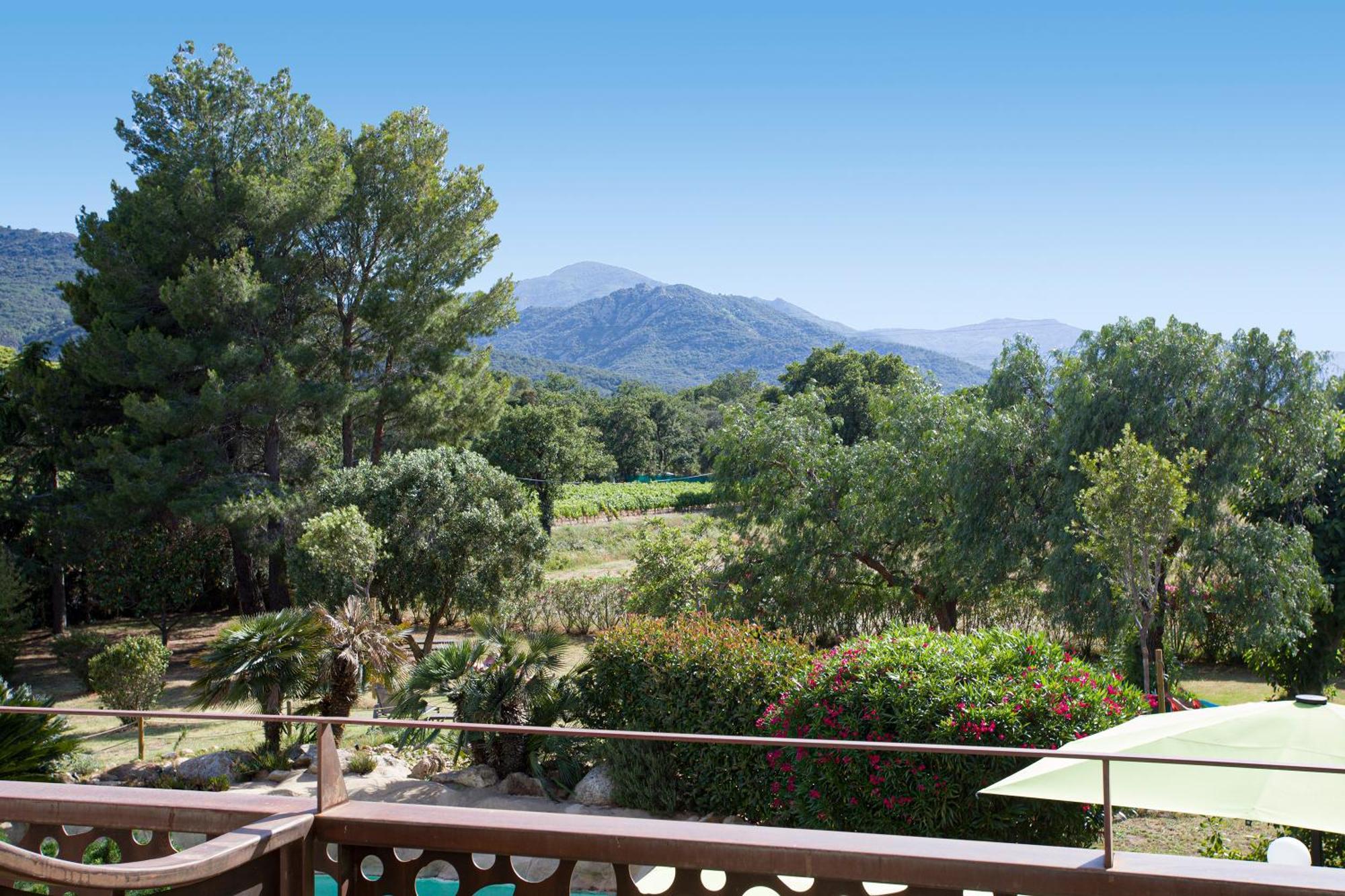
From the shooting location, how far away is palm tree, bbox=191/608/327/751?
9.61m

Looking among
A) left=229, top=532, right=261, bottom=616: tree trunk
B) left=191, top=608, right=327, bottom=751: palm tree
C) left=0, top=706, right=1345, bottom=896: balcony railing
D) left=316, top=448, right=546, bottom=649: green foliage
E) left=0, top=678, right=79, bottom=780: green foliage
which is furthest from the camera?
left=229, top=532, right=261, bottom=616: tree trunk

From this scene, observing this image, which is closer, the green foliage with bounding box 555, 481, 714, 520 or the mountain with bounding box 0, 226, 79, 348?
the green foliage with bounding box 555, 481, 714, 520

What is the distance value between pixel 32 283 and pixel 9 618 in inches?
5392

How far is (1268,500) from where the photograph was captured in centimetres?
1284

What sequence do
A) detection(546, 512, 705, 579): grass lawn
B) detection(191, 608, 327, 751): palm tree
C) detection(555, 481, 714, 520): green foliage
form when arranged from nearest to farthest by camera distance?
detection(191, 608, 327, 751): palm tree, detection(546, 512, 705, 579): grass lawn, detection(555, 481, 714, 520): green foliage

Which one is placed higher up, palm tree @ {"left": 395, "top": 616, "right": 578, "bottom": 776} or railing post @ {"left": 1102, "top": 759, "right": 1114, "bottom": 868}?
railing post @ {"left": 1102, "top": 759, "right": 1114, "bottom": 868}

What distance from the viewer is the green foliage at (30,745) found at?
22.9ft

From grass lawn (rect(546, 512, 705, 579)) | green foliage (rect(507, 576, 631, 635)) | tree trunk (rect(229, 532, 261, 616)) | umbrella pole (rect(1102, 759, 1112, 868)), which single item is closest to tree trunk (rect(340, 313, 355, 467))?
tree trunk (rect(229, 532, 261, 616))

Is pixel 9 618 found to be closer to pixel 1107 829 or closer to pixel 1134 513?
pixel 1134 513

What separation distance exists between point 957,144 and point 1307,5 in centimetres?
2411

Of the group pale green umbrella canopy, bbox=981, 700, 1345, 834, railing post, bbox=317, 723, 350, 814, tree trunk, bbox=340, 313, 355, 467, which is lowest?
pale green umbrella canopy, bbox=981, 700, 1345, 834

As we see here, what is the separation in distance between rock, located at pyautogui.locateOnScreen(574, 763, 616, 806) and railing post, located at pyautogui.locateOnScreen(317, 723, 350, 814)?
6.40 m

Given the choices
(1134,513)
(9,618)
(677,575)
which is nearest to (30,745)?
(677,575)

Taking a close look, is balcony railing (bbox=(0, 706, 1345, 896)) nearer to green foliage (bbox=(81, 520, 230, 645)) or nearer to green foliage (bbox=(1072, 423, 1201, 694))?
green foliage (bbox=(1072, 423, 1201, 694))
